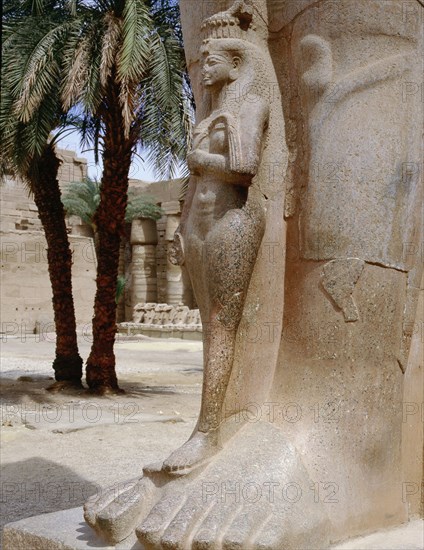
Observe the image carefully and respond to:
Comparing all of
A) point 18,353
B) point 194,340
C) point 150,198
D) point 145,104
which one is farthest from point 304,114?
point 150,198

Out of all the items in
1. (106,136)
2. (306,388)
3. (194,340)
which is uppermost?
(106,136)

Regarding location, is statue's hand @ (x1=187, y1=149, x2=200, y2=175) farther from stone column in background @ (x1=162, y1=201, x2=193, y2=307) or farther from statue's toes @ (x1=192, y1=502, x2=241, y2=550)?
stone column in background @ (x1=162, y1=201, x2=193, y2=307)

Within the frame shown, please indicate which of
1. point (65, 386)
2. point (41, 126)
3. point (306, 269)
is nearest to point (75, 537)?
point (306, 269)

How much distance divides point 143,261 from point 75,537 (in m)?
28.9

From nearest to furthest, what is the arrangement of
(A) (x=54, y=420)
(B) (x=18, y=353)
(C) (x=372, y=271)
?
1. (C) (x=372, y=271)
2. (A) (x=54, y=420)
3. (B) (x=18, y=353)

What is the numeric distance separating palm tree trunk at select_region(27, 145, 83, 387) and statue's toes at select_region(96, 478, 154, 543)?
9017 mm

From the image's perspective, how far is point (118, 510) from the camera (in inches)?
98.6

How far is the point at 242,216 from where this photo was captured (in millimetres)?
2715

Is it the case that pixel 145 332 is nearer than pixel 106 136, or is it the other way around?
pixel 106 136

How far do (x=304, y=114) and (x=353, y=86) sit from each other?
215mm

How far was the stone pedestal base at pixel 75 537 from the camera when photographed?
8.13 ft

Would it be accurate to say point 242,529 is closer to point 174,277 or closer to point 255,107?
point 255,107

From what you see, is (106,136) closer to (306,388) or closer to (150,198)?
(306,388)

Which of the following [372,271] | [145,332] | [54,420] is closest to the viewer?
[372,271]
